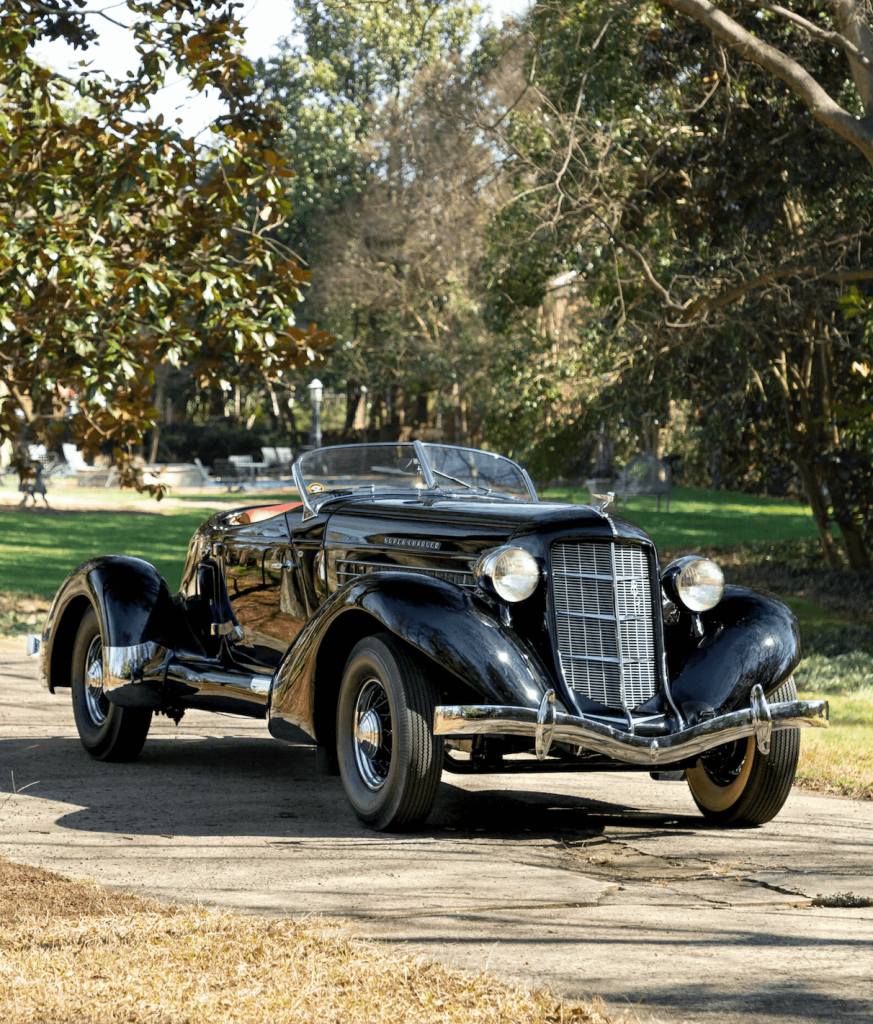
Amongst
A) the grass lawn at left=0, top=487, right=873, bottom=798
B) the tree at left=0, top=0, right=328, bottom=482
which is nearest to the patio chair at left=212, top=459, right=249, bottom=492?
the grass lawn at left=0, top=487, right=873, bottom=798

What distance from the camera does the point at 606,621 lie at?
5980mm

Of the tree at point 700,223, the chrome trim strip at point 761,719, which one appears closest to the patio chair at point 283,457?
the tree at point 700,223

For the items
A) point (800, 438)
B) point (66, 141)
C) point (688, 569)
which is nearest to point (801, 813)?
point (688, 569)

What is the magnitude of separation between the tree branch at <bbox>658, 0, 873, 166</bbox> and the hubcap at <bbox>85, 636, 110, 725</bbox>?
25.5 feet

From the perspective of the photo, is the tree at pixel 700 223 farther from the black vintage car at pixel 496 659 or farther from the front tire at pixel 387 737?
the front tire at pixel 387 737

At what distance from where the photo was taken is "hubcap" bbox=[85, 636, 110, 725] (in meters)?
7.72

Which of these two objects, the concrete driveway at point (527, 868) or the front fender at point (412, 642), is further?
the front fender at point (412, 642)

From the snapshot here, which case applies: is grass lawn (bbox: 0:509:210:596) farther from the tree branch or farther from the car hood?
the car hood

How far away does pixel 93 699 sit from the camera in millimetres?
7828

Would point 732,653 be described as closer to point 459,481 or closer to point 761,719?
point 761,719

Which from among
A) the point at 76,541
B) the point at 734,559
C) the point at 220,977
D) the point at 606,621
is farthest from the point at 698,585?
the point at 76,541

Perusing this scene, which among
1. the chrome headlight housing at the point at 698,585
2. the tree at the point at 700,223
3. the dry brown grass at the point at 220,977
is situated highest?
the tree at the point at 700,223

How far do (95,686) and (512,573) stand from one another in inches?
121

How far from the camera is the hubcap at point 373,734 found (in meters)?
5.88
